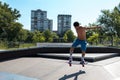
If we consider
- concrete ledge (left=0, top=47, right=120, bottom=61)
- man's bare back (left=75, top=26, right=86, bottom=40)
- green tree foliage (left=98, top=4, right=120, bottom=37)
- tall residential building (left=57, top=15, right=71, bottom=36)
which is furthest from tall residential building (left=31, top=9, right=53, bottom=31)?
man's bare back (left=75, top=26, right=86, bottom=40)

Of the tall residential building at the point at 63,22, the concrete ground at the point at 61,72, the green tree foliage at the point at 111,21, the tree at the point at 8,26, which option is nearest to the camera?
the concrete ground at the point at 61,72

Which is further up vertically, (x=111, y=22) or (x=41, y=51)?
(x=111, y=22)

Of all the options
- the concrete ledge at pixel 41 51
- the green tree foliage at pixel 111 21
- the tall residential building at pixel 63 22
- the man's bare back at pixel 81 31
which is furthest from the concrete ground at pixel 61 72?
the tall residential building at pixel 63 22

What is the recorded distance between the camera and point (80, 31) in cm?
805

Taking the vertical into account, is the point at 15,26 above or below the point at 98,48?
above

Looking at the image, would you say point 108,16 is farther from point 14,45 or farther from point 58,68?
point 58,68

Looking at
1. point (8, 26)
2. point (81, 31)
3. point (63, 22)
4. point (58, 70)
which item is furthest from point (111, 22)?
point (63, 22)

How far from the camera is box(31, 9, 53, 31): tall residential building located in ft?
440

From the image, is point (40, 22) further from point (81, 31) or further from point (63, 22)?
point (81, 31)

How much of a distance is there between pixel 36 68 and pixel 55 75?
4.84 feet

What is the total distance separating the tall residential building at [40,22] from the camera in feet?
440

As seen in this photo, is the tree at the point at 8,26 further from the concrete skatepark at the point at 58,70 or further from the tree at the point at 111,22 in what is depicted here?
the concrete skatepark at the point at 58,70

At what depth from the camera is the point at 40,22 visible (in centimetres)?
13600

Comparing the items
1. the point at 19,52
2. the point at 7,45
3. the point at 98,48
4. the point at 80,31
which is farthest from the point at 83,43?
the point at 7,45
